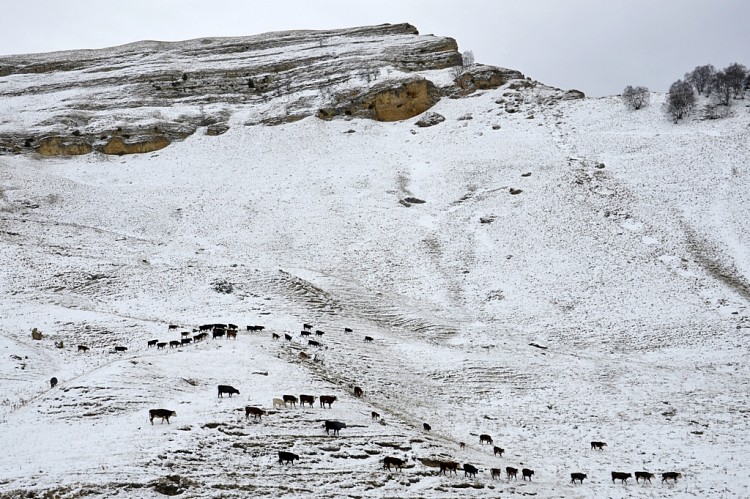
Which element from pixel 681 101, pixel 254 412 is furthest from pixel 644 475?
pixel 681 101

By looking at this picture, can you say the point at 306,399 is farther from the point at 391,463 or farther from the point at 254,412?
the point at 391,463

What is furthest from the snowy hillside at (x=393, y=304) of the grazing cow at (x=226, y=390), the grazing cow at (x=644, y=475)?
the grazing cow at (x=226, y=390)

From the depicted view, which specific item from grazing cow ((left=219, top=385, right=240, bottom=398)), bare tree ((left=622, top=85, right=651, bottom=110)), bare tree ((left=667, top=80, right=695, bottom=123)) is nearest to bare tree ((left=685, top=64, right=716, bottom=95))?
bare tree ((left=667, top=80, right=695, bottom=123))

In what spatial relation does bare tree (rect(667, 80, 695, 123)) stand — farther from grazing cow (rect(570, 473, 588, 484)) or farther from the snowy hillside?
grazing cow (rect(570, 473, 588, 484))

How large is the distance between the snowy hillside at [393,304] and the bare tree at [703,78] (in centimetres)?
748

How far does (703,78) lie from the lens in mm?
61219

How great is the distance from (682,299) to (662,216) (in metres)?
11.3

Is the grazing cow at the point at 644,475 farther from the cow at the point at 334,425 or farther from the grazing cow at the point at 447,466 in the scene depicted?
the cow at the point at 334,425

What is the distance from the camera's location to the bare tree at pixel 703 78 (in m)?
60.6

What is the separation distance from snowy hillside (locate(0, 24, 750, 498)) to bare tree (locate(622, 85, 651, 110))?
1.39m

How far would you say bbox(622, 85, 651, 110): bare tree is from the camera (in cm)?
6175

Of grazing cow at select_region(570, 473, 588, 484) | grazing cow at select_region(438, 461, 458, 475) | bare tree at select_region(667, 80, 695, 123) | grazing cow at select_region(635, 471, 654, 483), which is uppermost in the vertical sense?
bare tree at select_region(667, 80, 695, 123)

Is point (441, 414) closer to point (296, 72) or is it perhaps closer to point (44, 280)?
point (44, 280)

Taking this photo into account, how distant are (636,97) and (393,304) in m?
46.4
